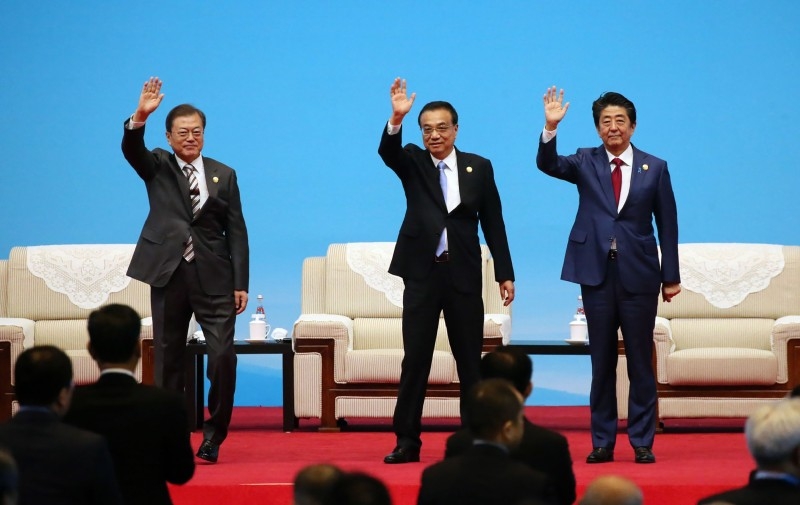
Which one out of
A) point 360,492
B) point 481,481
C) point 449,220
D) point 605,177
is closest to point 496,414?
point 481,481

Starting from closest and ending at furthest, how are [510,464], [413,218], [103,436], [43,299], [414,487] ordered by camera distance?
[510,464]
[103,436]
[414,487]
[413,218]
[43,299]

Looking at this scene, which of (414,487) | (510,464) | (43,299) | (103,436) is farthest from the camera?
(43,299)

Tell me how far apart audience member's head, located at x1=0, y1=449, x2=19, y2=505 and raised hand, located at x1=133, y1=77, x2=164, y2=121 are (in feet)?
8.55

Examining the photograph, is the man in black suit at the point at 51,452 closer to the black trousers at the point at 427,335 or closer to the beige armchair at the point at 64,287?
the black trousers at the point at 427,335

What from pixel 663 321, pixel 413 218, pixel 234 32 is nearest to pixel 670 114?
pixel 663 321

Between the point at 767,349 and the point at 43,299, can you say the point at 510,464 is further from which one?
the point at 43,299

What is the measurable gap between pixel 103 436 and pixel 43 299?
454cm

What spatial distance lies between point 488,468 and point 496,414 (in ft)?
0.34

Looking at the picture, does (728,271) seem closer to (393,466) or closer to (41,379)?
(393,466)

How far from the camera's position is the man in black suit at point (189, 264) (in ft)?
15.8

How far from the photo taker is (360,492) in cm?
195

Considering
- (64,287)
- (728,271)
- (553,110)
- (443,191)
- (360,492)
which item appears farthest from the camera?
(64,287)

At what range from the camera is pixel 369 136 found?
769 centimetres

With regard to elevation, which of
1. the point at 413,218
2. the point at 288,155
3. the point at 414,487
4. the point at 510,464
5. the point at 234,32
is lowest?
the point at 414,487
